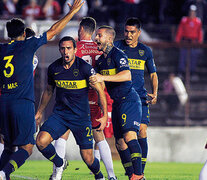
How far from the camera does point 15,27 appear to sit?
28.2ft

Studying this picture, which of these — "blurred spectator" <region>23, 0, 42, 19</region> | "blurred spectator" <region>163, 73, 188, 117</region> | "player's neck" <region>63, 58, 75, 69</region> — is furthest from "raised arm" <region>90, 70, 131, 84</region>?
"blurred spectator" <region>23, 0, 42, 19</region>

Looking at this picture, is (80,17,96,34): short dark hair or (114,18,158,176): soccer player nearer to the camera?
(80,17,96,34): short dark hair

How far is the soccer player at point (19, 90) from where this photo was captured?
→ 330 inches

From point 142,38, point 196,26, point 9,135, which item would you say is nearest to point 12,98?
point 9,135

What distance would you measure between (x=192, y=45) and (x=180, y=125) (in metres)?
2.02

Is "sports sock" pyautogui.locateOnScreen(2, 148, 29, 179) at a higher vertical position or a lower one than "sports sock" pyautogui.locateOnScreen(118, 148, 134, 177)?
higher

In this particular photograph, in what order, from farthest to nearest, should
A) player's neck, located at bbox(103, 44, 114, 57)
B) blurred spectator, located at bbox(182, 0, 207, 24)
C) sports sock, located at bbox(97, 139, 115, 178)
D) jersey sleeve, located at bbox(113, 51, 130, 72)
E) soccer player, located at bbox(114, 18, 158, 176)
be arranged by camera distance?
blurred spectator, located at bbox(182, 0, 207, 24)
soccer player, located at bbox(114, 18, 158, 176)
sports sock, located at bbox(97, 139, 115, 178)
player's neck, located at bbox(103, 44, 114, 57)
jersey sleeve, located at bbox(113, 51, 130, 72)

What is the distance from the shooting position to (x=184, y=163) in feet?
51.7

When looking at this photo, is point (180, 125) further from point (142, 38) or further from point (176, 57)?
point (142, 38)

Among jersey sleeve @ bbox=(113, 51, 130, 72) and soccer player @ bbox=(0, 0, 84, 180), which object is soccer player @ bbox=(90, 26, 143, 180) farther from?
soccer player @ bbox=(0, 0, 84, 180)

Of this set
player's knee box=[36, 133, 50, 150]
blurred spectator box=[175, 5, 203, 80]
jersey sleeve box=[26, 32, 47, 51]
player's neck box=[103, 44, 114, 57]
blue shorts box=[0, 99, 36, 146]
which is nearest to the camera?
blue shorts box=[0, 99, 36, 146]

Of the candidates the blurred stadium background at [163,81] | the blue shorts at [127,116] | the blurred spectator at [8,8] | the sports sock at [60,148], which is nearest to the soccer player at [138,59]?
the blue shorts at [127,116]

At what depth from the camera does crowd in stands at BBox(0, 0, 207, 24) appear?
62.2ft

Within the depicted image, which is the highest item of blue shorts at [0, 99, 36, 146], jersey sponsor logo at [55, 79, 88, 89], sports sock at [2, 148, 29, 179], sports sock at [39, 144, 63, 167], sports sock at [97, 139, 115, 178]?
jersey sponsor logo at [55, 79, 88, 89]
